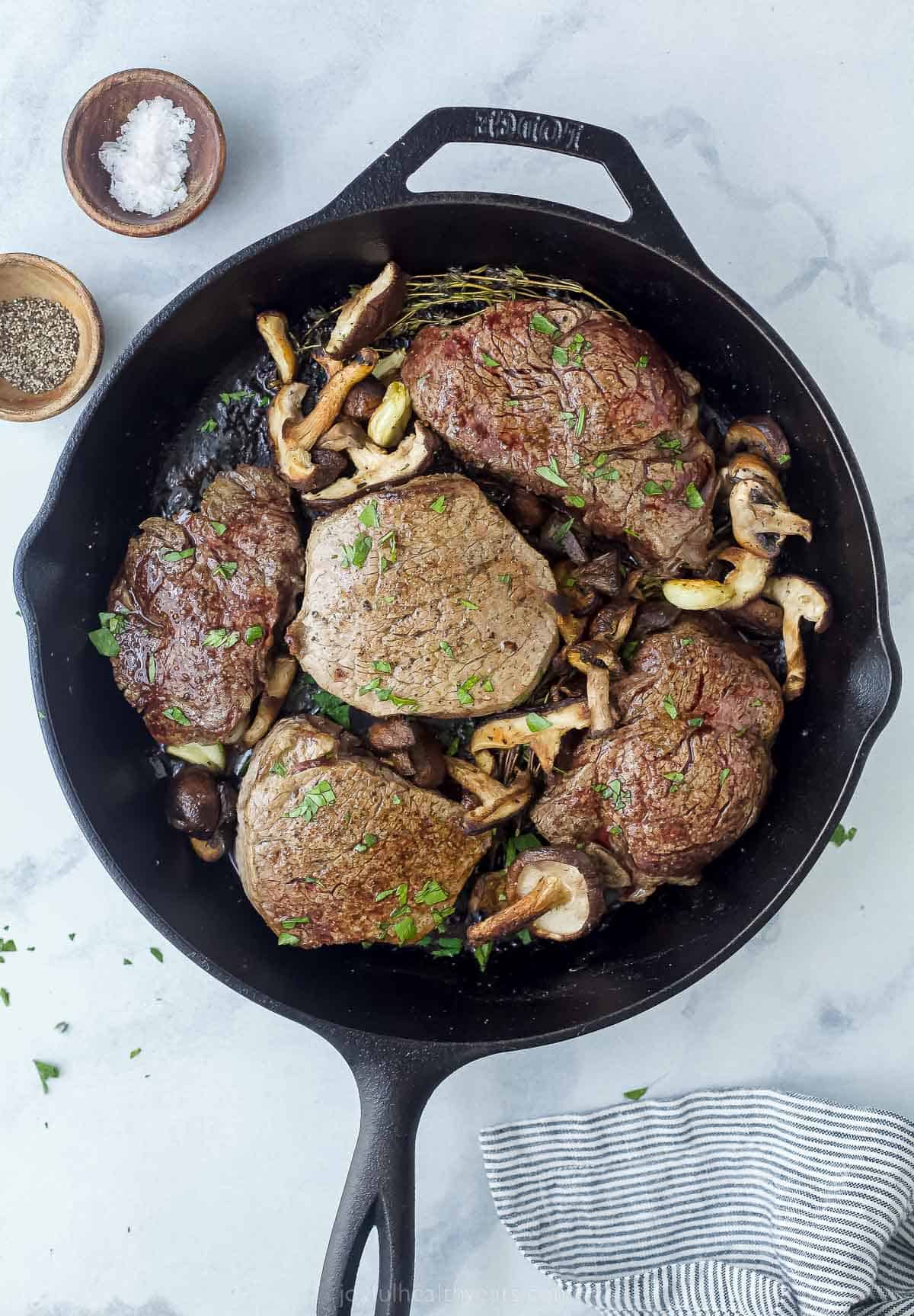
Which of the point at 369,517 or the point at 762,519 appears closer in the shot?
the point at 369,517

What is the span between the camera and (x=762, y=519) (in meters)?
3.13

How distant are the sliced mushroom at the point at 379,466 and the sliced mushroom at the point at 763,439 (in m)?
0.97

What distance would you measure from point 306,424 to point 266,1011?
6.62 ft

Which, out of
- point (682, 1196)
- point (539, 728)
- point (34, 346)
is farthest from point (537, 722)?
point (34, 346)

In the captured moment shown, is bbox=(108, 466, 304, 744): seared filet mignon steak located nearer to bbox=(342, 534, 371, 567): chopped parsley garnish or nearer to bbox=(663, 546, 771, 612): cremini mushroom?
bbox=(342, 534, 371, 567): chopped parsley garnish

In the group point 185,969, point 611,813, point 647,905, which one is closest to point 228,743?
point 185,969

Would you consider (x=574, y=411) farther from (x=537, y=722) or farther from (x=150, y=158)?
(x=150, y=158)

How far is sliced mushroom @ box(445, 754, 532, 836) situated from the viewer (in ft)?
10.5

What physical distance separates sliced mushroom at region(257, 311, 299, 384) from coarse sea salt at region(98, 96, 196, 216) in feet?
1.77

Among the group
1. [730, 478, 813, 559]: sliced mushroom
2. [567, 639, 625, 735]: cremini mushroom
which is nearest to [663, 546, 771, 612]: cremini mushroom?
[730, 478, 813, 559]: sliced mushroom

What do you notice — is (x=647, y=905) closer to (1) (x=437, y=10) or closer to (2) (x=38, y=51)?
(1) (x=437, y=10)

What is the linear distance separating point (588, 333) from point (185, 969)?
2536mm

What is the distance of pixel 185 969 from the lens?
12.0 ft

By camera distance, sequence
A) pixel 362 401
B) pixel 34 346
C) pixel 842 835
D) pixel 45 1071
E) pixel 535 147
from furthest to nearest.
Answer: pixel 45 1071 < pixel 842 835 < pixel 34 346 < pixel 362 401 < pixel 535 147
